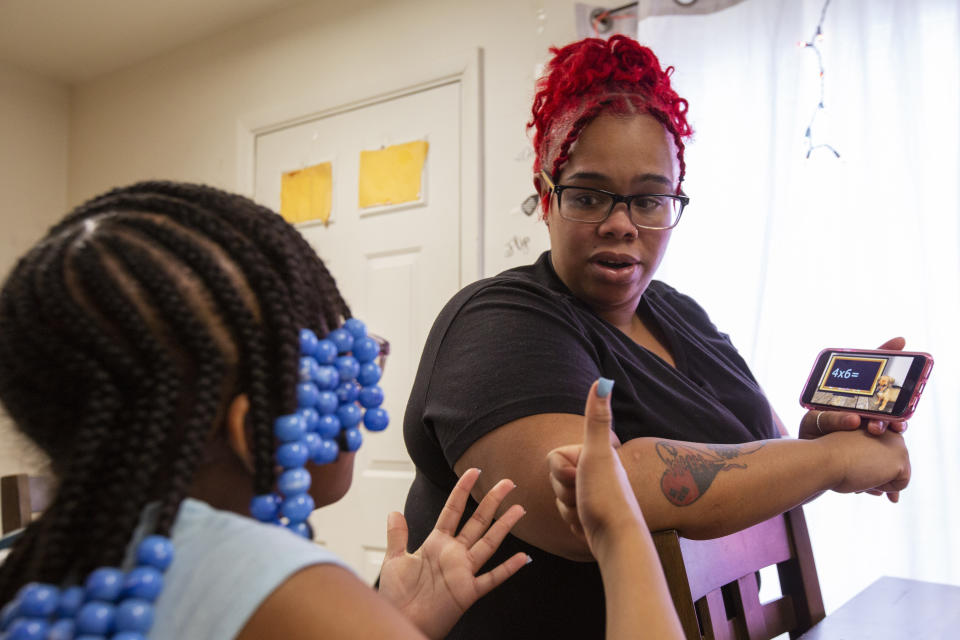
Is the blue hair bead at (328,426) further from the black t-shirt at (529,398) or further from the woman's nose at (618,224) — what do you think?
the woman's nose at (618,224)

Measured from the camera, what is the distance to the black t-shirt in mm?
834

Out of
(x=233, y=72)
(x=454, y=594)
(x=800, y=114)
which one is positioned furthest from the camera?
(x=233, y=72)

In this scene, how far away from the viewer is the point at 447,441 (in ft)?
2.81

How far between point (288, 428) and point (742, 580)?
64 cm

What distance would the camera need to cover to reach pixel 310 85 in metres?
2.83

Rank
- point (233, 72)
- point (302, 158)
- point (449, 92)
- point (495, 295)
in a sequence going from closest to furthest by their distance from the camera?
point (495, 295) → point (449, 92) → point (302, 158) → point (233, 72)

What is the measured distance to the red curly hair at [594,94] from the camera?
3.43 feet

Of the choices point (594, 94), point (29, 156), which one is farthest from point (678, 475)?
point (29, 156)

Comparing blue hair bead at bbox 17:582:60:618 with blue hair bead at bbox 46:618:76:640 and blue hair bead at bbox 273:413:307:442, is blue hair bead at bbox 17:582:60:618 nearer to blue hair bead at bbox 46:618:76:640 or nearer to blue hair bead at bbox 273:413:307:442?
blue hair bead at bbox 46:618:76:640

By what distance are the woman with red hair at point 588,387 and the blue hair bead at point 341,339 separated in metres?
0.21

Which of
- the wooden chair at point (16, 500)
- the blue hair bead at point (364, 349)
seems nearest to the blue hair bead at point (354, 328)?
the blue hair bead at point (364, 349)

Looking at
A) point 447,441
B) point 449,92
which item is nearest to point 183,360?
point 447,441

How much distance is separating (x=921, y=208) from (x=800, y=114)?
368 mm

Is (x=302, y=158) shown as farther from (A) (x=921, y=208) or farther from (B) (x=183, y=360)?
(B) (x=183, y=360)
